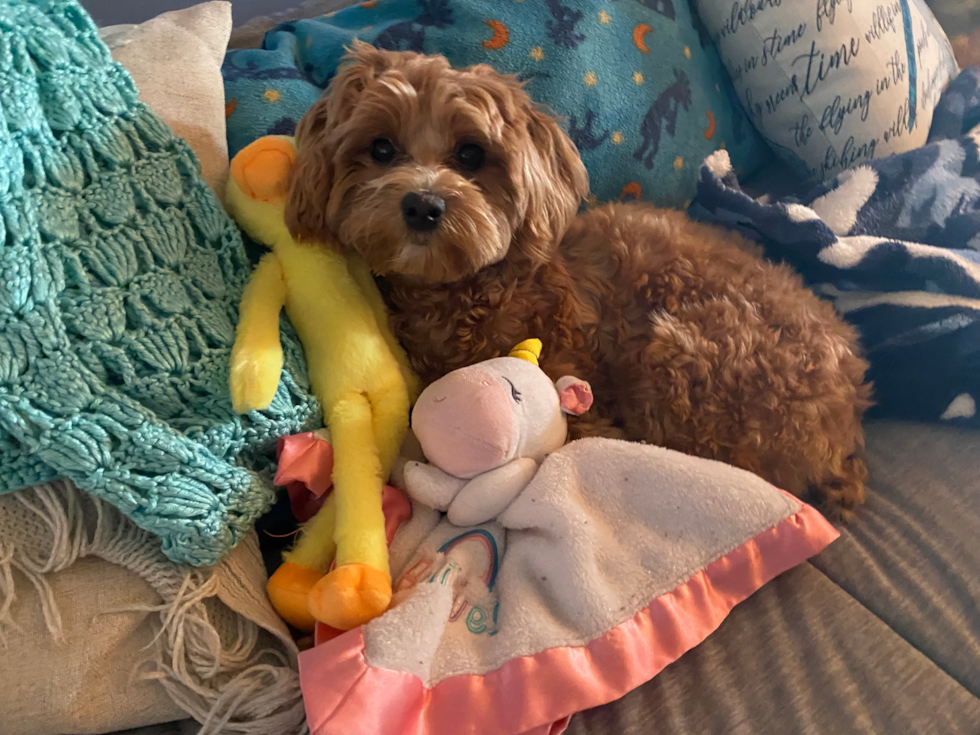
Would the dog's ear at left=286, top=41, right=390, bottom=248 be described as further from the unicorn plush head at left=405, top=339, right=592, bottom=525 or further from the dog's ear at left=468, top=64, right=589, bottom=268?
the unicorn plush head at left=405, top=339, right=592, bottom=525

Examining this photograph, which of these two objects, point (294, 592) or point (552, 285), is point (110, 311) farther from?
point (552, 285)

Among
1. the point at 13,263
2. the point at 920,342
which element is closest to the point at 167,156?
the point at 13,263

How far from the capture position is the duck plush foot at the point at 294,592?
38.5 inches

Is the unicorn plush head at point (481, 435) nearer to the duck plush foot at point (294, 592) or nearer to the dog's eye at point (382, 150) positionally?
the duck plush foot at point (294, 592)

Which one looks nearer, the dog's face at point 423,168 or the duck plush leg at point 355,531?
the duck plush leg at point 355,531

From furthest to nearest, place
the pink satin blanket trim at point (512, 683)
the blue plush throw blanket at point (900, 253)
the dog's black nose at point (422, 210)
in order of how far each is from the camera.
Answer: the blue plush throw blanket at point (900, 253) → the dog's black nose at point (422, 210) → the pink satin blanket trim at point (512, 683)

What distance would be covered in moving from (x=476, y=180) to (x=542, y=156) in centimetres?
14

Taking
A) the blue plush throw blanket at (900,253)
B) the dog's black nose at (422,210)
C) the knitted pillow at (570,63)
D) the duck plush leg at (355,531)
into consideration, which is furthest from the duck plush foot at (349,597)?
the blue plush throw blanket at (900,253)

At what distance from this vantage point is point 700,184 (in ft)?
5.29

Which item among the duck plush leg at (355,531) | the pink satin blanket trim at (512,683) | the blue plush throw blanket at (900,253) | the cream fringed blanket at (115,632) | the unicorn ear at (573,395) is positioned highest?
the blue plush throw blanket at (900,253)


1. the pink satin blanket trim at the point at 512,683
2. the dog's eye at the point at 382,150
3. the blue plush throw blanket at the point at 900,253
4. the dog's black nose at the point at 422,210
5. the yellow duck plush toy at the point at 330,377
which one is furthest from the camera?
the blue plush throw blanket at the point at 900,253

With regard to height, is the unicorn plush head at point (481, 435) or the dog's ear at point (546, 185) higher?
the dog's ear at point (546, 185)

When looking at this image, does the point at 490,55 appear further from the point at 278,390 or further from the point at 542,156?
the point at 278,390

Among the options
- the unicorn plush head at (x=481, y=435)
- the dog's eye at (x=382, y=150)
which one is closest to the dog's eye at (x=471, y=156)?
the dog's eye at (x=382, y=150)
